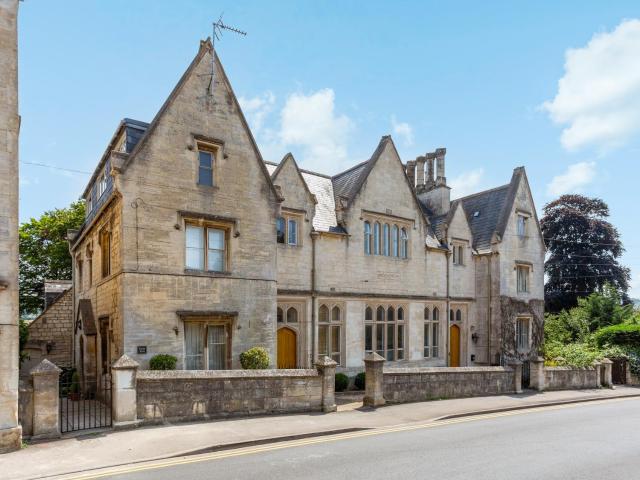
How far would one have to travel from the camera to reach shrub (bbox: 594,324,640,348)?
24797 millimetres

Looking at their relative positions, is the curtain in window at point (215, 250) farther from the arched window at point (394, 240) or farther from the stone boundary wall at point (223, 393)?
the arched window at point (394, 240)

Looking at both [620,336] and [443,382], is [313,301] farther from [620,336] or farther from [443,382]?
[620,336]

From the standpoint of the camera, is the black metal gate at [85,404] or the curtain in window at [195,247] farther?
the curtain in window at [195,247]

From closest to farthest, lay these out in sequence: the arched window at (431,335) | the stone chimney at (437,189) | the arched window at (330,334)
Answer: the arched window at (330,334) → the arched window at (431,335) → the stone chimney at (437,189)

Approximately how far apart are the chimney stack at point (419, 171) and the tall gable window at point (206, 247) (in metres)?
14.9

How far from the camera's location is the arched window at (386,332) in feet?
69.0

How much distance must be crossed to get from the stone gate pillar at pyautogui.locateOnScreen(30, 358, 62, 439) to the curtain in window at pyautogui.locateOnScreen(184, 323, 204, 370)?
187 inches

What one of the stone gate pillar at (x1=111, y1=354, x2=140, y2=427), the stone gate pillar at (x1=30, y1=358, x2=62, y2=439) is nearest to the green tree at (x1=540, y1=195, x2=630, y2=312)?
the stone gate pillar at (x1=111, y1=354, x2=140, y2=427)

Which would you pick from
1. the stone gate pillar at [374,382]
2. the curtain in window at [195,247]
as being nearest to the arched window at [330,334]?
the stone gate pillar at [374,382]

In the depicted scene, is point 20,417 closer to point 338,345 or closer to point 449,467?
point 449,467

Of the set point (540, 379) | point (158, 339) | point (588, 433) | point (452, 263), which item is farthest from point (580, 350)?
point (158, 339)

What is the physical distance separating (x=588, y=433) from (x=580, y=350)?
12550 mm

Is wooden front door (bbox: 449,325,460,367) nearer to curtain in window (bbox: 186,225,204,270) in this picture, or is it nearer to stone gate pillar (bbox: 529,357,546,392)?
stone gate pillar (bbox: 529,357,546,392)

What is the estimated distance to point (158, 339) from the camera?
14.0 meters
